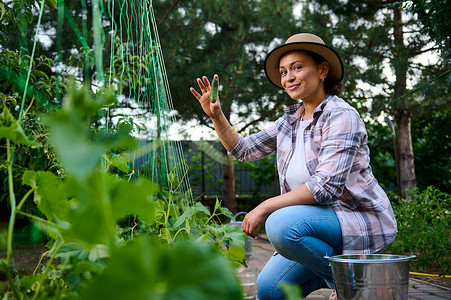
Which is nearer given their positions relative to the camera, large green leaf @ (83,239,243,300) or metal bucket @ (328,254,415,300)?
large green leaf @ (83,239,243,300)

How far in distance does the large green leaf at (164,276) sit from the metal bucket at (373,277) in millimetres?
1230

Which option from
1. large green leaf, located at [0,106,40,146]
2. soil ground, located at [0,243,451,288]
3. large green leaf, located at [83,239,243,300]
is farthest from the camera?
soil ground, located at [0,243,451,288]

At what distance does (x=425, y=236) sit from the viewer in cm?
322

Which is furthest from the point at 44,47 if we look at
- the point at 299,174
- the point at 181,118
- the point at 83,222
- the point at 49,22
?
the point at 83,222

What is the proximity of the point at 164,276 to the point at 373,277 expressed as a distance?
51.4 inches

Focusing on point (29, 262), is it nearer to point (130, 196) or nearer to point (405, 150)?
point (130, 196)

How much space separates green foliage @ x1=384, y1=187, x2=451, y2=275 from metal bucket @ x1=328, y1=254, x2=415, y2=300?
1.73m

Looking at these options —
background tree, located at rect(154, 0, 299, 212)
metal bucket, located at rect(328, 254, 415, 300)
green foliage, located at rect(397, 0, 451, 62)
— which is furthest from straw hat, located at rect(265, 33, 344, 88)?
background tree, located at rect(154, 0, 299, 212)

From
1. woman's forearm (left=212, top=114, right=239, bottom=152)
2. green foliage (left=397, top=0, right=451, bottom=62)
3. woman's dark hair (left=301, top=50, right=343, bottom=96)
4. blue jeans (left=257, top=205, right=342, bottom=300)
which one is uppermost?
green foliage (left=397, top=0, right=451, bottom=62)

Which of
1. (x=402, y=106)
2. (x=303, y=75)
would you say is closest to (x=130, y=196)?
(x=303, y=75)

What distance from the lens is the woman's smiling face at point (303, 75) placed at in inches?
74.1

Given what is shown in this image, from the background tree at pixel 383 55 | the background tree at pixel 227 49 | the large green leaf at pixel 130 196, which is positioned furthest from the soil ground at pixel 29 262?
the background tree at pixel 383 55

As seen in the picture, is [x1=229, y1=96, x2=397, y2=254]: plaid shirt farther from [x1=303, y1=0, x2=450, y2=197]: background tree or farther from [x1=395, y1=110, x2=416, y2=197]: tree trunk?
[x1=395, y1=110, x2=416, y2=197]: tree trunk

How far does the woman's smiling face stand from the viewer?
74.1 inches
